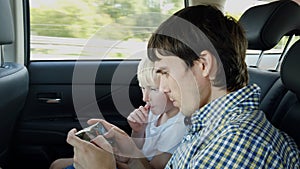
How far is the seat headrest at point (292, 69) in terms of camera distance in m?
1.33

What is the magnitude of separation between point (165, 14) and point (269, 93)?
3.18 feet

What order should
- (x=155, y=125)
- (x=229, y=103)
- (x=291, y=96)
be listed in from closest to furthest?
(x=229, y=103) → (x=291, y=96) → (x=155, y=125)

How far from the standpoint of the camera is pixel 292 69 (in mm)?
1348

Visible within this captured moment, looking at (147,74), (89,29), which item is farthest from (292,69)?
(89,29)

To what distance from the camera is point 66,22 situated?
229cm

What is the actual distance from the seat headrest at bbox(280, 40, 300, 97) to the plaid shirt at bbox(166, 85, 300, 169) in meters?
0.19

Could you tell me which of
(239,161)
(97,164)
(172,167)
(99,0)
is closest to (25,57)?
(99,0)

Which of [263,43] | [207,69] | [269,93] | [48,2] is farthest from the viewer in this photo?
[48,2]

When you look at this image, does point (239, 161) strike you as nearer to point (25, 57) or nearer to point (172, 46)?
point (172, 46)

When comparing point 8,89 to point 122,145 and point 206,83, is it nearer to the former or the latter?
point 122,145

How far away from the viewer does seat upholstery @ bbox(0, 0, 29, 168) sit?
168cm

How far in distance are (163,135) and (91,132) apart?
31 cm

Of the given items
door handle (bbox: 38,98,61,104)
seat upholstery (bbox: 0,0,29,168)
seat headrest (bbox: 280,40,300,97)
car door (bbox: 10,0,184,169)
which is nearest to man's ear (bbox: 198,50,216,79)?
seat headrest (bbox: 280,40,300,97)

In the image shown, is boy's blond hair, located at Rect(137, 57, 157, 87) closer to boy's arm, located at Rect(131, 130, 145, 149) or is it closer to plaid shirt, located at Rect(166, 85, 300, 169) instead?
boy's arm, located at Rect(131, 130, 145, 149)
